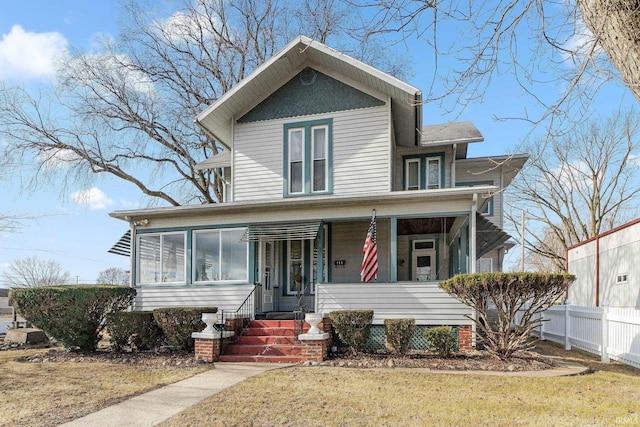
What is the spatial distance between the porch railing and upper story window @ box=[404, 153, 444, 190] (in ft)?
20.1

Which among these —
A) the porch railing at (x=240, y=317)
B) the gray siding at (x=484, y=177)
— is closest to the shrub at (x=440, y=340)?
the porch railing at (x=240, y=317)

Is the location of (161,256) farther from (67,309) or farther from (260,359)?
(260,359)

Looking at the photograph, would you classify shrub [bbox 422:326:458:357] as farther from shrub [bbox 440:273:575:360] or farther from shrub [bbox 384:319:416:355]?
shrub [bbox 440:273:575:360]

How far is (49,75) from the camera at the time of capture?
2059 centimetres

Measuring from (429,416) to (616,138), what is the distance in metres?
27.1

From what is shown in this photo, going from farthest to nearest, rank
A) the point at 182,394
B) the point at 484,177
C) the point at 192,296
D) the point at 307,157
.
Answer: the point at 484,177 < the point at 307,157 < the point at 192,296 < the point at 182,394

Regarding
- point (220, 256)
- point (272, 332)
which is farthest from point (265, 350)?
point (220, 256)

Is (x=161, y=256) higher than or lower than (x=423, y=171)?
lower

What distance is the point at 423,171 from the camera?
14836mm

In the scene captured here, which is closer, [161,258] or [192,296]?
[192,296]

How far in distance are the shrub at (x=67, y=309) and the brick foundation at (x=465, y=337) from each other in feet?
26.8

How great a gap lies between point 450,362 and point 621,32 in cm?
694

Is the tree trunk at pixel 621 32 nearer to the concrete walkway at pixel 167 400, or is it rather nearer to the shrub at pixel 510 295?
the shrub at pixel 510 295

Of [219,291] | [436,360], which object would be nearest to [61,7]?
[219,291]
